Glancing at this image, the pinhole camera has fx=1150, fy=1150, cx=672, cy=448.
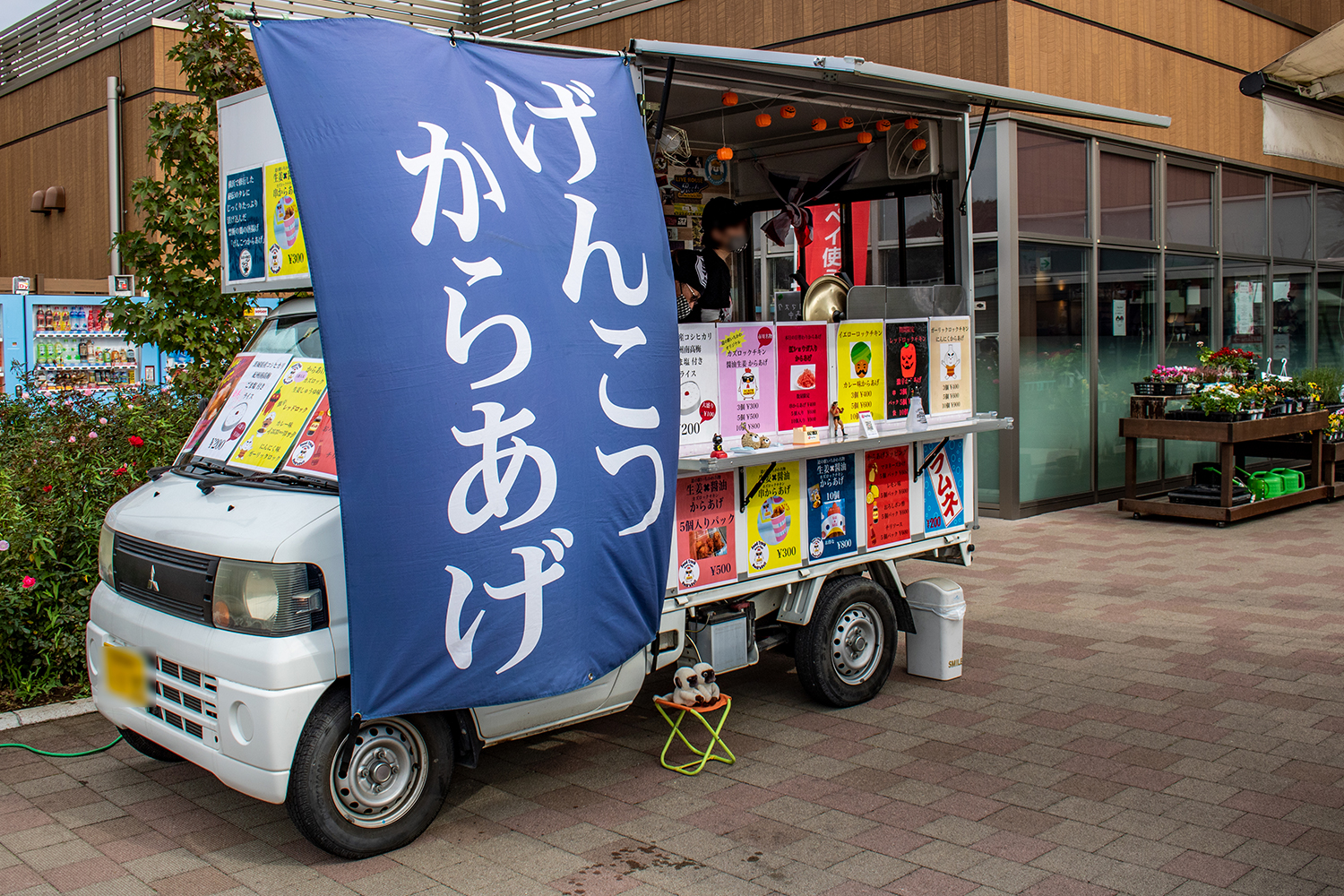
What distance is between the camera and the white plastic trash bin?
6289mm

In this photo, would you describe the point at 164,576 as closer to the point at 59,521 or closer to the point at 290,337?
the point at 290,337

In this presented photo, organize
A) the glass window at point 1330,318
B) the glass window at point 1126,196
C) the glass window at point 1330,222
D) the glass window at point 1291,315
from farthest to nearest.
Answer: the glass window at point 1330,318 < the glass window at point 1330,222 < the glass window at point 1291,315 < the glass window at point 1126,196

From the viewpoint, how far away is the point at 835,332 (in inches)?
225

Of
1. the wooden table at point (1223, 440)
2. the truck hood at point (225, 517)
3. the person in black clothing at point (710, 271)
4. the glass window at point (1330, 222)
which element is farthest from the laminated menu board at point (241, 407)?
the glass window at point (1330, 222)

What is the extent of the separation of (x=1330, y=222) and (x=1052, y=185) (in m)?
7.64

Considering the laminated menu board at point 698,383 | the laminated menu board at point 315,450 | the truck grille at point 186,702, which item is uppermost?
the laminated menu board at point 698,383

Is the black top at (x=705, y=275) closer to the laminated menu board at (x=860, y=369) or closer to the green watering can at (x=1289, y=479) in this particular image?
the laminated menu board at (x=860, y=369)

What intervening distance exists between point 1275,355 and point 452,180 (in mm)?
15045

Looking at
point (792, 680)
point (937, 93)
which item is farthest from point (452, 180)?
point (792, 680)

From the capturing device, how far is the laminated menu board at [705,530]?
16.7ft

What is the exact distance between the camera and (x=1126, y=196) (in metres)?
12.7

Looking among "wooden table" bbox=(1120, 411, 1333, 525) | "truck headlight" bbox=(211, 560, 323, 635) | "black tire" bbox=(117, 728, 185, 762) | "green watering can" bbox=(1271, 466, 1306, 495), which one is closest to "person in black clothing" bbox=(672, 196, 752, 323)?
"truck headlight" bbox=(211, 560, 323, 635)

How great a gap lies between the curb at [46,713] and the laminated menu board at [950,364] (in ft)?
15.5

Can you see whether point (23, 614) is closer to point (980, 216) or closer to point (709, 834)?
point (709, 834)
